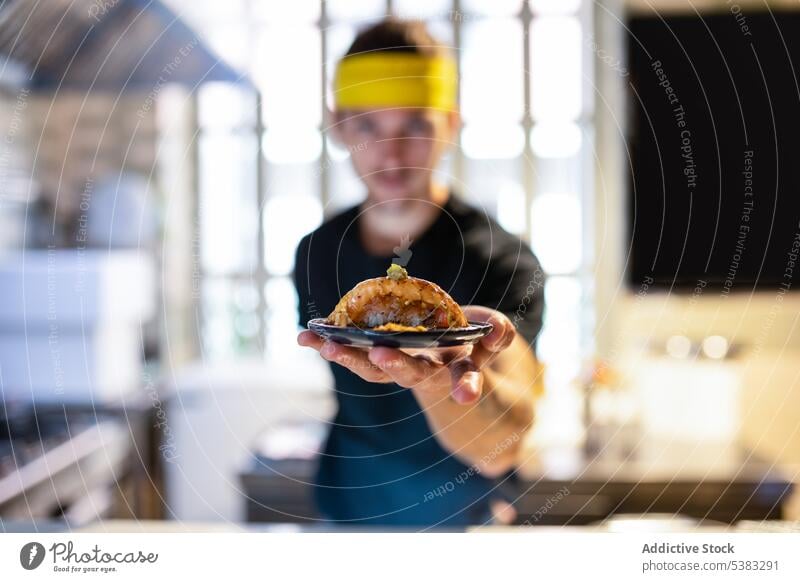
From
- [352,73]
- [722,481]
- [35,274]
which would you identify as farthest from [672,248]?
[35,274]

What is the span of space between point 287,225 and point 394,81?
164 millimetres

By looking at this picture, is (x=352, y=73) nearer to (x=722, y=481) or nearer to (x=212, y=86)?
(x=212, y=86)

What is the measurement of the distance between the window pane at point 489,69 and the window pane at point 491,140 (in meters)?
A: 0.01

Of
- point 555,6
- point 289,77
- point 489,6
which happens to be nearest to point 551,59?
point 555,6

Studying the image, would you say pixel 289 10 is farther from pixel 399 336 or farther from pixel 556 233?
pixel 556 233

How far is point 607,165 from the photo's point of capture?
1.79 meters

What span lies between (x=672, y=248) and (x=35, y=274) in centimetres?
116

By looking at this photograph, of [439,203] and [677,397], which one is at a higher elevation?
[439,203]

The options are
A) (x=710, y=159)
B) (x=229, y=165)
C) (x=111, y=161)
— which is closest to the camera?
(x=710, y=159)

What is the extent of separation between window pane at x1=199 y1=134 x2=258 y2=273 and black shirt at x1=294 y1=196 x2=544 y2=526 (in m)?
0.55

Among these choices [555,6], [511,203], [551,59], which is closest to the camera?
[555,6]

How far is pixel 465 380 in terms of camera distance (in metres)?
0.52

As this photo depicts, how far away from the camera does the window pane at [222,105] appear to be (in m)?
0.98
